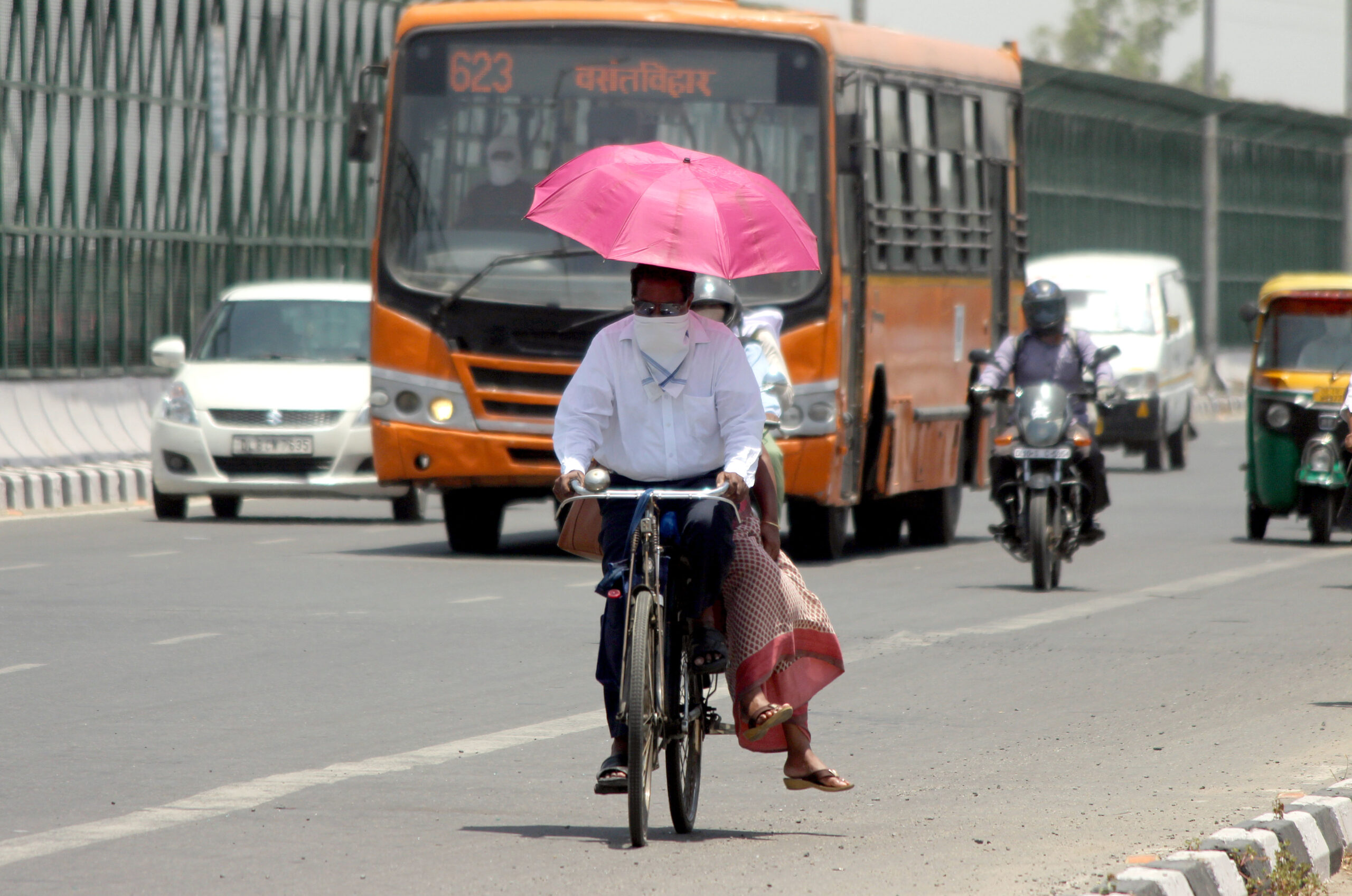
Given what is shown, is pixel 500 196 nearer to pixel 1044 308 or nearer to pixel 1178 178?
pixel 1044 308

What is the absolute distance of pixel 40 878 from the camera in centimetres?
630

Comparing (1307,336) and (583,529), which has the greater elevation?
(1307,336)

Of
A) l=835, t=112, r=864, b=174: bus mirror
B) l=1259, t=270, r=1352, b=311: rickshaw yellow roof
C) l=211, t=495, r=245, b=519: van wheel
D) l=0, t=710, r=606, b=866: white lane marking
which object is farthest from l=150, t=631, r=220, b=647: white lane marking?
l=1259, t=270, r=1352, b=311: rickshaw yellow roof

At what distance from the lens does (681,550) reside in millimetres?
7082

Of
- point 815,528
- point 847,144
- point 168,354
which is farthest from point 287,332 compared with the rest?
point 847,144

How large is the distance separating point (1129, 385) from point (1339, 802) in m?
24.1

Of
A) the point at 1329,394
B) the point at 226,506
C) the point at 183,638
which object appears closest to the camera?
the point at 183,638

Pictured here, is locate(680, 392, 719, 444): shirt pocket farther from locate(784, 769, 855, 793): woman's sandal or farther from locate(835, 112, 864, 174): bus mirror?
locate(835, 112, 864, 174): bus mirror

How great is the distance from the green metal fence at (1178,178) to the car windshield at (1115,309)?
12.0 m

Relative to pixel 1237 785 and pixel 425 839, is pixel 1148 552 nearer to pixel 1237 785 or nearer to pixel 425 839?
pixel 1237 785

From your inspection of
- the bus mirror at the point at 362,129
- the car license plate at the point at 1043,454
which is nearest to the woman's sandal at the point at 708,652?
the car license plate at the point at 1043,454

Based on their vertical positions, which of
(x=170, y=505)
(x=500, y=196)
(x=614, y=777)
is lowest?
(x=170, y=505)

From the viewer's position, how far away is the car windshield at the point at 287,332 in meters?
20.5

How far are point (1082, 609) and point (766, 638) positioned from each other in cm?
718
